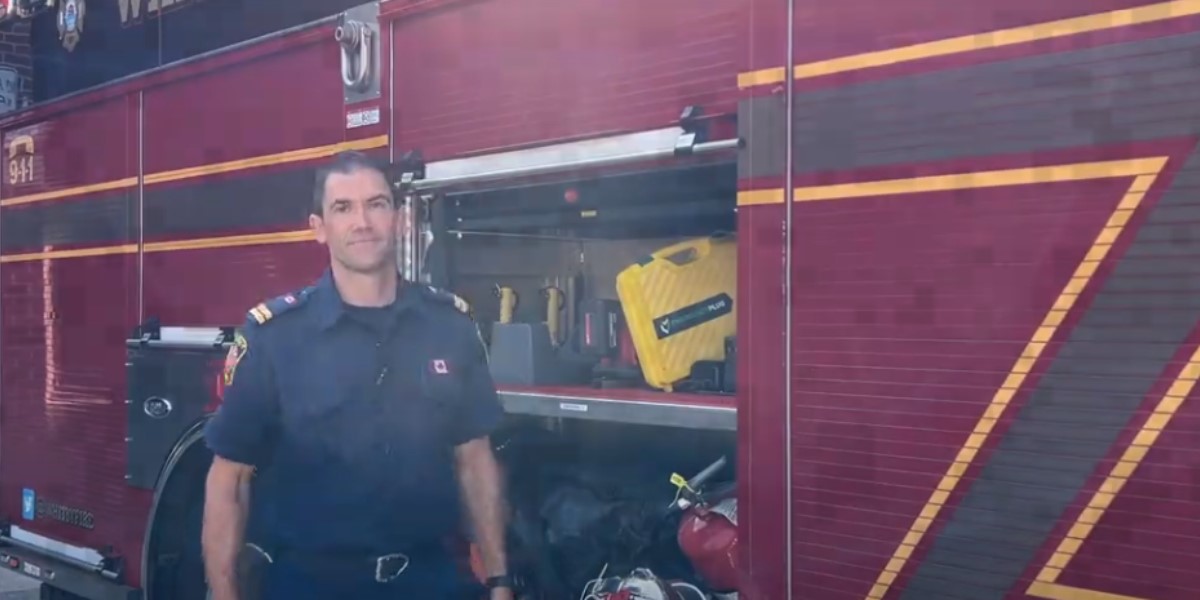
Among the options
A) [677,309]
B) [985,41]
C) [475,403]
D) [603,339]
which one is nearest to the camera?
[985,41]

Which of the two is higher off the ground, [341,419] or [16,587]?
[341,419]

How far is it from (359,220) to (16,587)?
5.59 meters

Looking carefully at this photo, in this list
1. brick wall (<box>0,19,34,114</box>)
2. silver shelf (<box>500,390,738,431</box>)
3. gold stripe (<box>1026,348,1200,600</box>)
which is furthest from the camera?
brick wall (<box>0,19,34,114</box>)

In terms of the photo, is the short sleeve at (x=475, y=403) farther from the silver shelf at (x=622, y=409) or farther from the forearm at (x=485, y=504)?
the silver shelf at (x=622, y=409)

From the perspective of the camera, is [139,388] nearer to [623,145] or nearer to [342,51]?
[342,51]

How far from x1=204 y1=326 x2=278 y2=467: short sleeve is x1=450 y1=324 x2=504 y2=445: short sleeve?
0.45m

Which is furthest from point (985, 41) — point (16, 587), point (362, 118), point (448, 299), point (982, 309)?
point (16, 587)

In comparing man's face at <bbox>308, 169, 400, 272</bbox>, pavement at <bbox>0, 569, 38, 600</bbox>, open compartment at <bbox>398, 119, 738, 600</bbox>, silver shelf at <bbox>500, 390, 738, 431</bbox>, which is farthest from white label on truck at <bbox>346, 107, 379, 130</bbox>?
pavement at <bbox>0, 569, 38, 600</bbox>

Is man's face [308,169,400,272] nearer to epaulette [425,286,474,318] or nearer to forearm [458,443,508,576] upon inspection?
epaulette [425,286,474,318]

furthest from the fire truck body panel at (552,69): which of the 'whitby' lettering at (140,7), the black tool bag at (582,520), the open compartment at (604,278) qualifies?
the 'whitby' lettering at (140,7)

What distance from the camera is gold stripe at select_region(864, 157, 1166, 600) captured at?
2.30 metres

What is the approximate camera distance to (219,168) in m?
4.70

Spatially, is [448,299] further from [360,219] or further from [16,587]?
[16,587]

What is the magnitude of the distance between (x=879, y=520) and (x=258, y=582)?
1.54 meters
